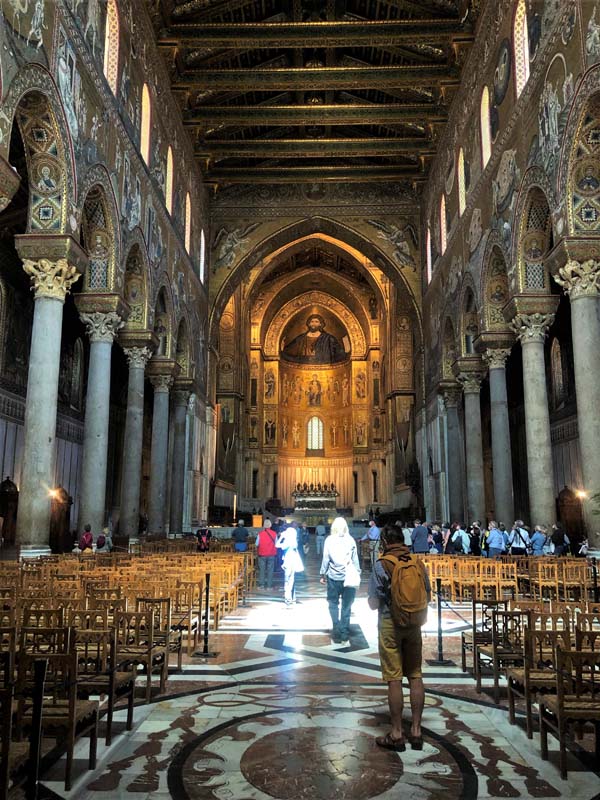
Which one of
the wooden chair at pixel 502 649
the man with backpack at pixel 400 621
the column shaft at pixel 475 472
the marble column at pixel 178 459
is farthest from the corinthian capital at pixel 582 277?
the marble column at pixel 178 459

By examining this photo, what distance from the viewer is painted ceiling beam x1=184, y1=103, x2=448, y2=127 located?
25406 mm

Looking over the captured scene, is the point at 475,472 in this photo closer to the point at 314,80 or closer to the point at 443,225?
the point at 443,225

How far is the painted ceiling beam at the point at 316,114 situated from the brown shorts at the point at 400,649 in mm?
23789

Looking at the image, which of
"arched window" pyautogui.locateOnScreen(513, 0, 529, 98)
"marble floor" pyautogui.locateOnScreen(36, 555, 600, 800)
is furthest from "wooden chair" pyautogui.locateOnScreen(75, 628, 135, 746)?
"arched window" pyautogui.locateOnScreen(513, 0, 529, 98)

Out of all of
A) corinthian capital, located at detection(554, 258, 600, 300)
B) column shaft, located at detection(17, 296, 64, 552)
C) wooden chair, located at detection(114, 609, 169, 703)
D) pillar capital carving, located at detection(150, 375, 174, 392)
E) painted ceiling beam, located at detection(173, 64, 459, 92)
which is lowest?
wooden chair, located at detection(114, 609, 169, 703)

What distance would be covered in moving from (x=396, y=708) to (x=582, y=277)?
10652 mm

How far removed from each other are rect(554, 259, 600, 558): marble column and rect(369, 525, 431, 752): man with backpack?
857 centimetres

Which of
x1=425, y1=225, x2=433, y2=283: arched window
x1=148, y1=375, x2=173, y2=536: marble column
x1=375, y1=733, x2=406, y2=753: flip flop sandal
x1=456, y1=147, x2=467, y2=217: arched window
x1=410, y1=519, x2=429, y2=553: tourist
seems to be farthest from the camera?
x1=425, y1=225, x2=433, y2=283: arched window

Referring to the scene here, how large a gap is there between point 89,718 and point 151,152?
19092mm

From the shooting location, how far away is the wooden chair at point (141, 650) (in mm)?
5660

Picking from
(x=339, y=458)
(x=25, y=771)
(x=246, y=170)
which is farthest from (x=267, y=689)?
(x=339, y=458)

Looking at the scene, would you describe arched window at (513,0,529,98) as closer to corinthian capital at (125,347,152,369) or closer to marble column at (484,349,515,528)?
marble column at (484,349,515,528)

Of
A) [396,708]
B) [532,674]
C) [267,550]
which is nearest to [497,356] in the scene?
[267,550]

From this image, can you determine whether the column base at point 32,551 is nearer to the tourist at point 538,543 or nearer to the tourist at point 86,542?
the tourist at point 86,542
